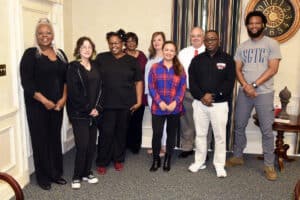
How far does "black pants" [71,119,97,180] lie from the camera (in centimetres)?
299

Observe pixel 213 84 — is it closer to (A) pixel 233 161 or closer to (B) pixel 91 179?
(A) pixel 233 161

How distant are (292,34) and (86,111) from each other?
2.67m

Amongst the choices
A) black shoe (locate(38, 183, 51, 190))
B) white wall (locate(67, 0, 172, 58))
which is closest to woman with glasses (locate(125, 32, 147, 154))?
white wall (locate(67, 0, 172, 58))

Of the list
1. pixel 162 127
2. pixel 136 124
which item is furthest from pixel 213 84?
pixel 136 124

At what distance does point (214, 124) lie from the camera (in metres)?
3.30

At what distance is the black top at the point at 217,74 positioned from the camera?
319 cm

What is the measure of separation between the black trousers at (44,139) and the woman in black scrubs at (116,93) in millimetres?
475

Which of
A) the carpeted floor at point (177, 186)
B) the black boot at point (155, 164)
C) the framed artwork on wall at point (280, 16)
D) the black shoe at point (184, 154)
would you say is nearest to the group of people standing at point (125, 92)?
the black boot at point (155, 164)

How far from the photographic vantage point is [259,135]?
4.21 metres

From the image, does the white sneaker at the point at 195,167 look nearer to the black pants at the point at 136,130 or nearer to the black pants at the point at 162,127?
the black pants at the point at 162,127

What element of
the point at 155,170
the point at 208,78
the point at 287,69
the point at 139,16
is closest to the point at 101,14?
the point at 139,16

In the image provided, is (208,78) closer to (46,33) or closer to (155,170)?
(155,170)

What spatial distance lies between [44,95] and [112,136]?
864mm

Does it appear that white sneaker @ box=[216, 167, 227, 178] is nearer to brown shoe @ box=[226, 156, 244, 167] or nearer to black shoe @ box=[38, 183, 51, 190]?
brown shoe @ box=[226, 156, 244, 167]
